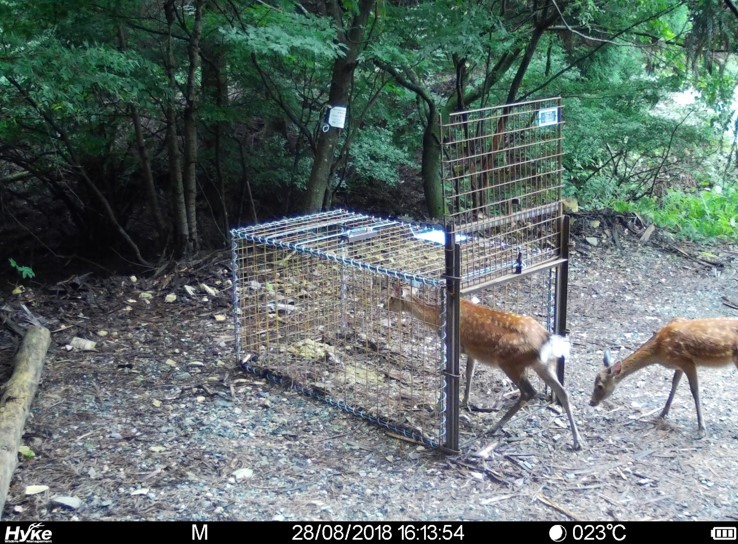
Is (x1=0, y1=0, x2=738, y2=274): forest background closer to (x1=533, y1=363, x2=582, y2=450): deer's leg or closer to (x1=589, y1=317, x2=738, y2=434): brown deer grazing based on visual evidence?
(x1=589, y1=317, x2=738, y2=434): brown deer grazing

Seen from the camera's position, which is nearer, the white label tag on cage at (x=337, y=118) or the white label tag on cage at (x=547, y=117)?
the white label tag on cage at (x=547, y=117)

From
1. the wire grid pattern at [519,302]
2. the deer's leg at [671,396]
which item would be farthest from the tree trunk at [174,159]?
the deer's leg at [671,396]

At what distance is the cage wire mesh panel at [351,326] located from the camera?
5578 millimetres

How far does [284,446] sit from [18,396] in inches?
70.1

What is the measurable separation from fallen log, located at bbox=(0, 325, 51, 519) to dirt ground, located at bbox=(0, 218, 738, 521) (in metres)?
0.11

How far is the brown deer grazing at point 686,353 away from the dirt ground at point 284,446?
0.76 feet

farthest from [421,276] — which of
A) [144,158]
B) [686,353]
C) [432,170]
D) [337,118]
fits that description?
[432,170]

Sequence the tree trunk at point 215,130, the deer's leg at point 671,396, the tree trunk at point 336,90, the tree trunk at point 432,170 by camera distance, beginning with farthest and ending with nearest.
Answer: the tree trunk at point 432,170 < the tree trunk at point 215,130 < the tree trunk at point 336,90 < the deer's leg at point 671,396

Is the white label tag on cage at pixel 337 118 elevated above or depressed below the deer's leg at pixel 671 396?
above

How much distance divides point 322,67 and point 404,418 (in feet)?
17.6

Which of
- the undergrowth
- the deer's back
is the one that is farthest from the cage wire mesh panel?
the undergrowth

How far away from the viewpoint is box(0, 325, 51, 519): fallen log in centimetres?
450

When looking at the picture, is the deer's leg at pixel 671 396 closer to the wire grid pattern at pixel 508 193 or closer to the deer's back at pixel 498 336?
the deer's back at pixel 498 336

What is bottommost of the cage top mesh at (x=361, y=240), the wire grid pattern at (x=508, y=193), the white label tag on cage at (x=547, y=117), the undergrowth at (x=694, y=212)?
the undergrowth at (x=694, y=212)
